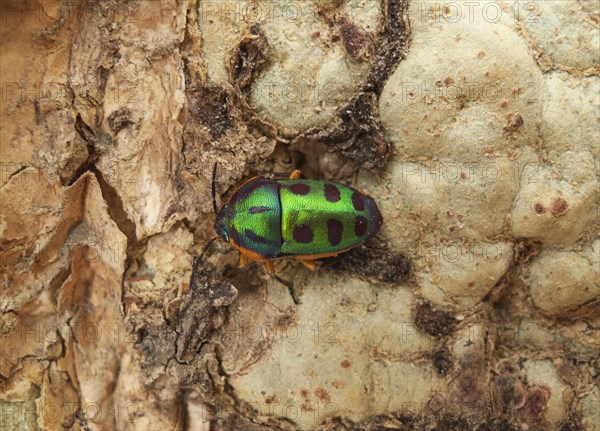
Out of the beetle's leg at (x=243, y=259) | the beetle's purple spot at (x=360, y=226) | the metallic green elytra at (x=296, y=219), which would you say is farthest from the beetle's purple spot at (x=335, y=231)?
the beetle's leg at (x=243, y=259)

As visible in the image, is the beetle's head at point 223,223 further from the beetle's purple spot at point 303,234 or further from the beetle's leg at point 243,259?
the beetle's purple spot at point 303,234

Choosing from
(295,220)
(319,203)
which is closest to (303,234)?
(295,220)

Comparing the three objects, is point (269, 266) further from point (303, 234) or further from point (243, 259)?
point (303, 234)

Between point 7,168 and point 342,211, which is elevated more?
point 7,168

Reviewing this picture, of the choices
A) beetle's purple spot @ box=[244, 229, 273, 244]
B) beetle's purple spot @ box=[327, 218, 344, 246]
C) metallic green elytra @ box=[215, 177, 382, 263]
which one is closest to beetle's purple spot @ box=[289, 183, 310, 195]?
metallic green elytra @ box=[215, 177, 382, 263]

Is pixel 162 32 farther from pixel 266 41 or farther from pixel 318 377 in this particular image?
pixel 318 377

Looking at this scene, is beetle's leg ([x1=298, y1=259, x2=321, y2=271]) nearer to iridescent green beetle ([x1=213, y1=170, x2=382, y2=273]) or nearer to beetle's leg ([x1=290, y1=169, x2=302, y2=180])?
iridescent green beetle ([x1=213, y1=170, x2=382, y2=273])

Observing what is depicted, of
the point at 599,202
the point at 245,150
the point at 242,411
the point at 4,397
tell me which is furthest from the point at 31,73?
the point at 599,202
